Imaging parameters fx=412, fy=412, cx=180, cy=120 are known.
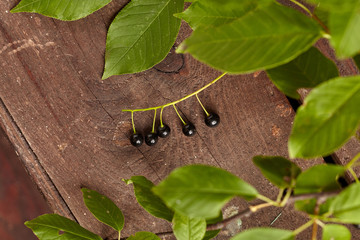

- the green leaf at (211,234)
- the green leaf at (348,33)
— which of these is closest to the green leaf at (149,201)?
the green leaf at (211,234)

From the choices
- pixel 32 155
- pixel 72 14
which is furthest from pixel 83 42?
pixel 32 155

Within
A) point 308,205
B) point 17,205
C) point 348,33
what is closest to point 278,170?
point 308,205

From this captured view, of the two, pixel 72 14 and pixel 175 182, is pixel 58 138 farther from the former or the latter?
pixel 175 182

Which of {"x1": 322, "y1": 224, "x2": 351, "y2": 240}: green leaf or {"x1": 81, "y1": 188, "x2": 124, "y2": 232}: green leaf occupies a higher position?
Answer: {"x1": 322, "y1": 224, "x2": 351, "y2": 240}: green leaf

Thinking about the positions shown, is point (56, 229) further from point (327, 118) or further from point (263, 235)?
point (327, 118)

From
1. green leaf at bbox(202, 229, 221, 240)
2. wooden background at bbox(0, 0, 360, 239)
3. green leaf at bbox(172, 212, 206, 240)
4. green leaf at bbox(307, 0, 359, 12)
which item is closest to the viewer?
green leaf at bbox(307, 0, 359, 12)

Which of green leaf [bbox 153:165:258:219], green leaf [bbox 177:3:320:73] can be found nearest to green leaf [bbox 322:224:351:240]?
green leaf [bbox 153:165:258:219]

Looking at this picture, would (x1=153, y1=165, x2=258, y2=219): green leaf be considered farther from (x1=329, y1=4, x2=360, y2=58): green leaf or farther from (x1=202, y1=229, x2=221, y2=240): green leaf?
(x1=202, y1=229, x2=221, y2=240): green leaf

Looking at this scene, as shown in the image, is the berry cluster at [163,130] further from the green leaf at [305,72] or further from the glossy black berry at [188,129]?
the green leaf at [305,72]
